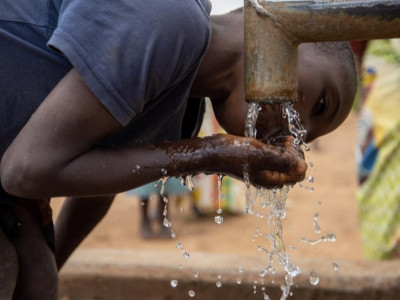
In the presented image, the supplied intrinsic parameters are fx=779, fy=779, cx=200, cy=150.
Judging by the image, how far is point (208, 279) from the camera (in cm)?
293

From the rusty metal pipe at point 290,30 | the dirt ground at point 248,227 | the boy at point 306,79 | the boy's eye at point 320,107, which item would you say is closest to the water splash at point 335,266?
the boy at point 306,79

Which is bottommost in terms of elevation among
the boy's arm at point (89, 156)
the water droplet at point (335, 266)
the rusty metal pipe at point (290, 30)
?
the water droplet at point (335, 266)

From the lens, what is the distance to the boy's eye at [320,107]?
6.50 feet

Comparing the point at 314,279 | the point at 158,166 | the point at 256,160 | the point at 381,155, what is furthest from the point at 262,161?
the point at 381,155

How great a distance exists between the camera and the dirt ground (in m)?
5.73

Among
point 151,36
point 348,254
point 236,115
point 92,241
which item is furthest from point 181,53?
point 92,241

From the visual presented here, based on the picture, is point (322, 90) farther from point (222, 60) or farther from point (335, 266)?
point (335, 266)

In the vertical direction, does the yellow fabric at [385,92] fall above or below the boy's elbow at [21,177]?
below

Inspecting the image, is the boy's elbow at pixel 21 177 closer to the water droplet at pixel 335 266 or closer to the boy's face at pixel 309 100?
the boy's face at pixel 309 100

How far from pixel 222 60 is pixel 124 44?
0.37 meters

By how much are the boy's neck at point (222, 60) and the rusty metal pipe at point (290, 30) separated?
0.32 m

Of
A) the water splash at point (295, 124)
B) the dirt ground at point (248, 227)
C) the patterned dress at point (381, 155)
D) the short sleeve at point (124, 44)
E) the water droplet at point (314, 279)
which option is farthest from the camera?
the dirt ground at point (248, 227)

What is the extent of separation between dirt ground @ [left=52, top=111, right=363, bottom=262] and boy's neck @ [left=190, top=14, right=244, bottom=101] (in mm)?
2801

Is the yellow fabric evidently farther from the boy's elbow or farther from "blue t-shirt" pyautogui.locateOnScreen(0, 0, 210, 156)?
the boy's elbow
